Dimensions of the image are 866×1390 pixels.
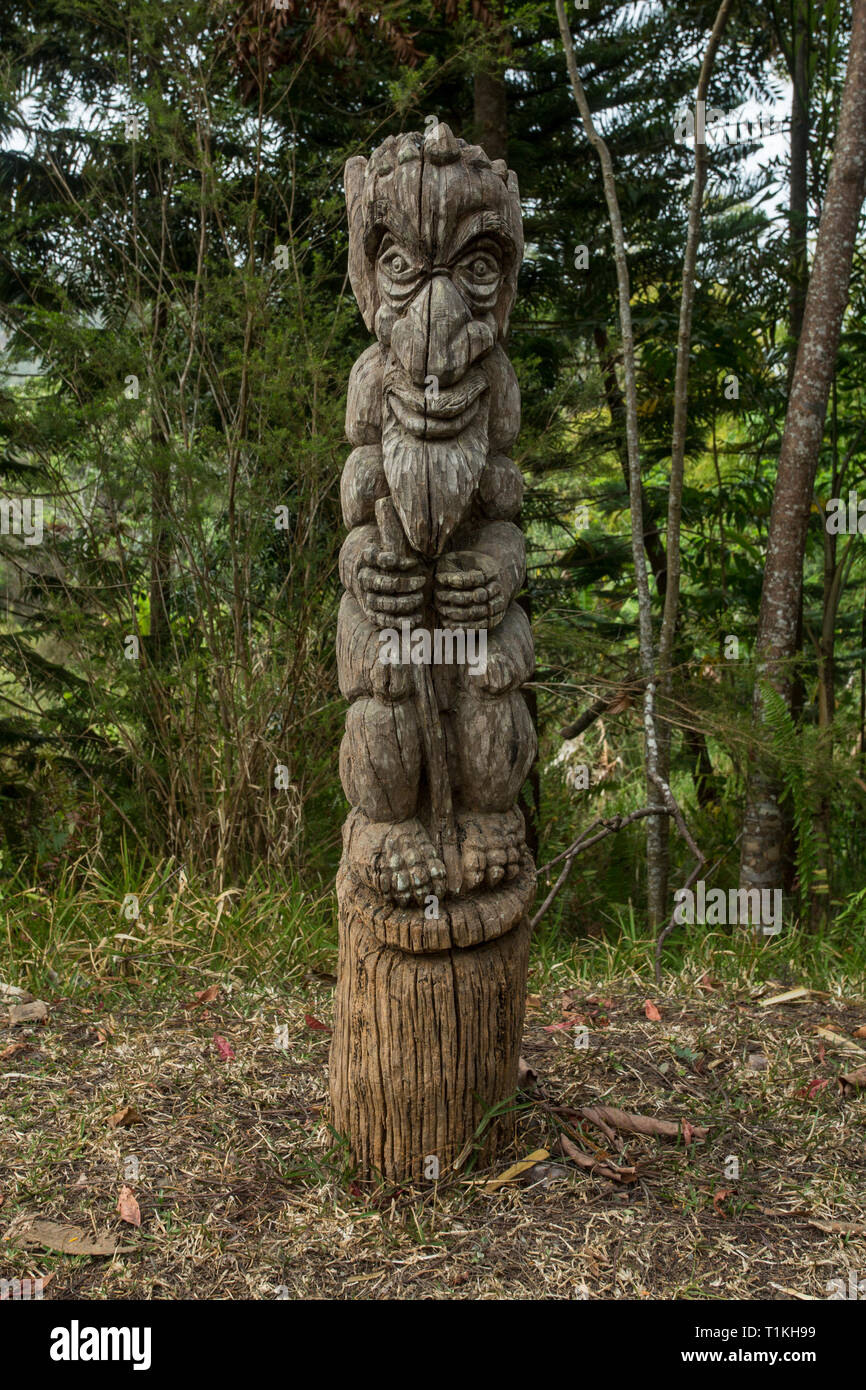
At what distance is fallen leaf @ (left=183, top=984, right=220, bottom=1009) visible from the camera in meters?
4.43

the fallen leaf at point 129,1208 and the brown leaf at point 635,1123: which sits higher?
A: the brown leaf at point 635,1123

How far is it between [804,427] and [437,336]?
114 inches

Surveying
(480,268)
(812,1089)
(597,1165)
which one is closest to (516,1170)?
(597,1165)

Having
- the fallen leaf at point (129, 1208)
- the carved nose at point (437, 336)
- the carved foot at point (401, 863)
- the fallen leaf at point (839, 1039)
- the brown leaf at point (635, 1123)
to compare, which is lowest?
the fallen leaf at point (129, 1208)

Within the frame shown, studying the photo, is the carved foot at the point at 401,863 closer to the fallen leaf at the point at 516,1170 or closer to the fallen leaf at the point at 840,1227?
the fallen leaf at the point at 516,1170

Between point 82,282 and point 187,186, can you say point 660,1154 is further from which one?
point 82,282

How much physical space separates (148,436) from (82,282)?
3.87ft

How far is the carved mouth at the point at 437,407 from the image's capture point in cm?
288

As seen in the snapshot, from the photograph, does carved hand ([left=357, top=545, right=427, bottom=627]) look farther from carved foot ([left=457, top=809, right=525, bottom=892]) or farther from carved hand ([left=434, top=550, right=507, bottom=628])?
carved foot ([left=457, top=809, right=525, bottom=892])

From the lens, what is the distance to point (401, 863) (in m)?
3.01

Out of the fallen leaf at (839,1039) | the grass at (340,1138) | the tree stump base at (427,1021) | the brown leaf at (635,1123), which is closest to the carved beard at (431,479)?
the tree stump base at (427,1021)

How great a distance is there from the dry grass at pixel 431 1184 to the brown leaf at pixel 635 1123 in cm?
4

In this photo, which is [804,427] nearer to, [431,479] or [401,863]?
[431,479]

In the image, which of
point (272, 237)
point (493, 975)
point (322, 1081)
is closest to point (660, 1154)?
point (493, 975)
